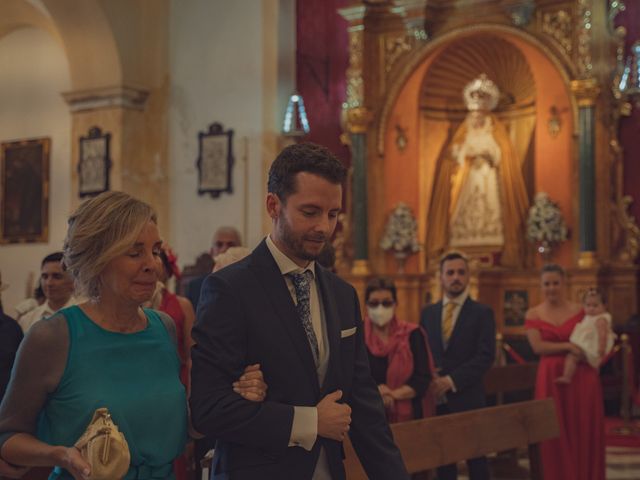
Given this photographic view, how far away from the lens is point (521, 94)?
41.1 ft

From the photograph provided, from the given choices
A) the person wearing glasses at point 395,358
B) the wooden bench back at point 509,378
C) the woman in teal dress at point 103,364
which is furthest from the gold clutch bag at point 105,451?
the wooden bench back at point 509,378

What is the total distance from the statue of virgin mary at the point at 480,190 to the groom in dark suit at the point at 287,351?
31.8ft

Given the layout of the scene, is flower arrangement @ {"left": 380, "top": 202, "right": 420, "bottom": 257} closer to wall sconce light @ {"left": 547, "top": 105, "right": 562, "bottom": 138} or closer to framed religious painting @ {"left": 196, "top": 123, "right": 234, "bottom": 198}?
wall sconce light @ {"left": 547, "top": 105, "right": 562, "bottom": 138}

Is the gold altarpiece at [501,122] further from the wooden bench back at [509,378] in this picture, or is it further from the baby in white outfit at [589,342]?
the baby in white outfit at [589,342]

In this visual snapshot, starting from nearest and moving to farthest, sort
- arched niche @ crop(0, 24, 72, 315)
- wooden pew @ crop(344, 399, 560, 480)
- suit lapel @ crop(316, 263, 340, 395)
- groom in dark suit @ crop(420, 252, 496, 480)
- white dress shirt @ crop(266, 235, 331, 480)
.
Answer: white dress shirt @ crop(266, 235, 331, 480), suit lapel @ crop(316, 263, 340, 395), wooden pew @ crop(344, 399, 560, 480), groom in dark suit @ crop(420, 252, 496, 480), arched niche @ crop(0, 24, 72, 315)

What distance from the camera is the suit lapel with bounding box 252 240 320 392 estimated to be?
267cm

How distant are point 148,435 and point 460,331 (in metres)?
3.81

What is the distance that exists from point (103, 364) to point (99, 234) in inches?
12.5

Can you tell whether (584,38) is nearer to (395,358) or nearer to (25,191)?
(395,358)

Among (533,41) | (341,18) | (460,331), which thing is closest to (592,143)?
(533,41)

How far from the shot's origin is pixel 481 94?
483 inches

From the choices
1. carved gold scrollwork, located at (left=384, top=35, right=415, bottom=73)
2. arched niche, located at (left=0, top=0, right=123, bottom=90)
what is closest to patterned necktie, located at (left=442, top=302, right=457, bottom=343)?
carved gold scrollwork, located at (left=384, top=35, right=415, bottom=73)

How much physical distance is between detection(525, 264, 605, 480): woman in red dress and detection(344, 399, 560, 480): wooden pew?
52.0 inches

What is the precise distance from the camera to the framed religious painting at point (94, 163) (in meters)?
13.5
